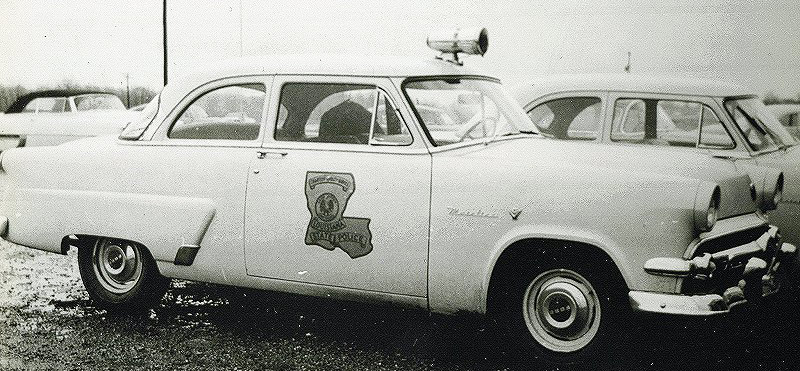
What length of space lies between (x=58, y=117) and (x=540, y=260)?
6685 mm

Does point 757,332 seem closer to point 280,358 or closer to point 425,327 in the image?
point 425,327

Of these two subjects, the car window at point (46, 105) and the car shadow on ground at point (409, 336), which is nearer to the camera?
the car shadow on ground at point (409, 336)

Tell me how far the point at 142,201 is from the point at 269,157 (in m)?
0.79

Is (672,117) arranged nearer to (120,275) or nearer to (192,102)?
(192,102)

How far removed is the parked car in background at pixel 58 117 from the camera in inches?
327

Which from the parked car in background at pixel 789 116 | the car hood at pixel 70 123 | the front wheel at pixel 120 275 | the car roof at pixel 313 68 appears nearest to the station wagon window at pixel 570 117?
the parked car in background at pixel 789 116

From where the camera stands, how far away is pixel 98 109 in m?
8.86

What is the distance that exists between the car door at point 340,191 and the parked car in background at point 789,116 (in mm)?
3013

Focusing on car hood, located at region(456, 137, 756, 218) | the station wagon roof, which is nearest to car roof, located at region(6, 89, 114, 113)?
the station wagon roof

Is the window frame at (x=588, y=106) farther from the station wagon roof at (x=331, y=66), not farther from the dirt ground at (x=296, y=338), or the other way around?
the dirt ground at (x=296, y=338)

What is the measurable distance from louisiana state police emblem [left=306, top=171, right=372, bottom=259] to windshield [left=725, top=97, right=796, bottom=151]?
2812 mm

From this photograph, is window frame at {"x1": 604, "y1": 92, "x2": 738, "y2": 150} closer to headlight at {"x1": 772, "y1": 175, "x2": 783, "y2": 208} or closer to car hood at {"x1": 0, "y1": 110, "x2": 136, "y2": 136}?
headlight at {"x1": 772, "y1": 175, "x2": 783, "y2": 208}

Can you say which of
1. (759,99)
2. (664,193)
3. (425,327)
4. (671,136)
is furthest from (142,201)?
(759,99)

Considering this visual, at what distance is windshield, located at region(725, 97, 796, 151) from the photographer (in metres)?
5.43
